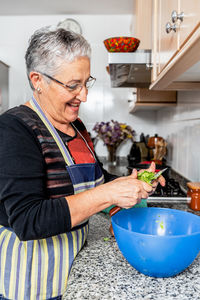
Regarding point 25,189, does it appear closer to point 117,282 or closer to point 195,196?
point 117,282

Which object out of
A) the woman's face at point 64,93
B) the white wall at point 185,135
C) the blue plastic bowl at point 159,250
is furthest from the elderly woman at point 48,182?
the white wall at point 185,135

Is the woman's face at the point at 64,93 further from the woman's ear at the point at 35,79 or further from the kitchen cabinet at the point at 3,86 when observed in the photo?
the kitchen cabinet at the point at 3,86

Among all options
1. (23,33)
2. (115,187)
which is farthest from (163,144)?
(23,33)

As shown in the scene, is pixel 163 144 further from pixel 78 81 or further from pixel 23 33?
pixel 23 33

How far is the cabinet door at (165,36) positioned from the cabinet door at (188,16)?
0.21 ft

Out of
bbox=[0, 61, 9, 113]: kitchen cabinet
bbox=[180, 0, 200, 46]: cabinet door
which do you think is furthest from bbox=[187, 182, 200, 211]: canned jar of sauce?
bbox=[0, 61, 9, 113]: kitchen cabinet

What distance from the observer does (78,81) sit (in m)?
0.91

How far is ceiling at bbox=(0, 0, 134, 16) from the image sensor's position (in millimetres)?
3049

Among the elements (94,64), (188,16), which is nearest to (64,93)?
(188,16)

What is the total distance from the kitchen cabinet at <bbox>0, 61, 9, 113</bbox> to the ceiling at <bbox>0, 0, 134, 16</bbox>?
595 mm

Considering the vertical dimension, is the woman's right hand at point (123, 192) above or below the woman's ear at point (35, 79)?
below

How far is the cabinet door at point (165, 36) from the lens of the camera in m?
0.90

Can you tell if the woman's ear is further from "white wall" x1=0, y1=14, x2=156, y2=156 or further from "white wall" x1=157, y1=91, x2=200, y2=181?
"white wall" x1=0, y1=14, x2=156, y2=156

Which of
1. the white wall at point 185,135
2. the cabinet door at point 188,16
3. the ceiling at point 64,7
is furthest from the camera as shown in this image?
the ceiling at point 64,7
